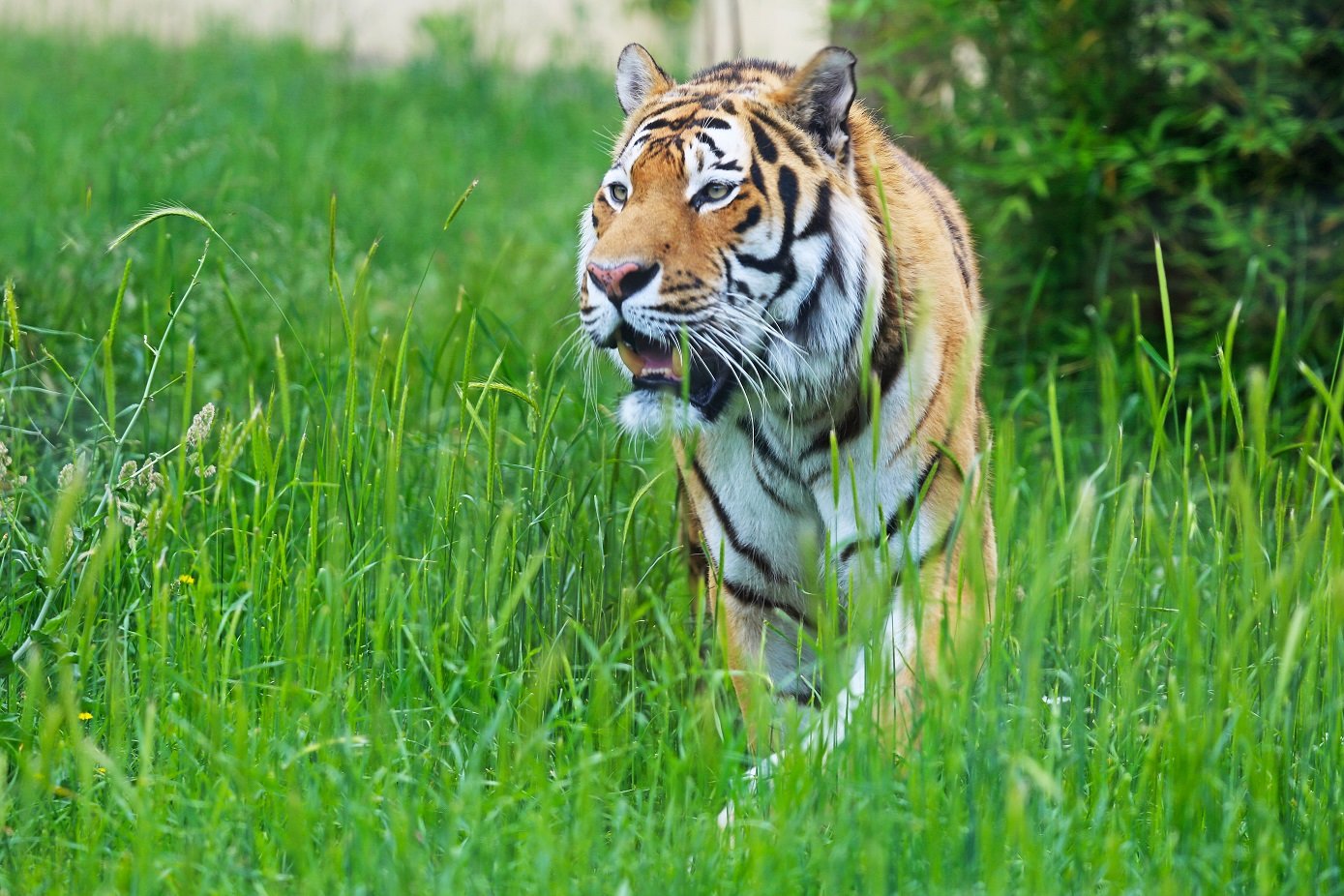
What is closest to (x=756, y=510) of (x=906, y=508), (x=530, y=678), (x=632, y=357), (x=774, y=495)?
(x=774, y=495)

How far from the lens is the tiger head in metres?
2.36

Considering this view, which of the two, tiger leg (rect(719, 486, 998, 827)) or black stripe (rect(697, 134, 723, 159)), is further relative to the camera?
black stripe (rect(697, 134, 723, 159))

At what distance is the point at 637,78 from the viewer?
2.79m

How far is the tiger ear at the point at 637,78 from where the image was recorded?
276 cm

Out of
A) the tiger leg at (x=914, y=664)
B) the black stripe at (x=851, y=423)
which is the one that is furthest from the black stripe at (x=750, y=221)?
the tiger leg at (x=914, y=664)

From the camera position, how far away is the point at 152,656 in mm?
2273

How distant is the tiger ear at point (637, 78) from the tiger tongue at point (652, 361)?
599 mm

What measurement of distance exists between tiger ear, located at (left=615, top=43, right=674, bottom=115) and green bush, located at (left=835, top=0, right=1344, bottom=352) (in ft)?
5.55

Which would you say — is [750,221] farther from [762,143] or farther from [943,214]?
[943,214]

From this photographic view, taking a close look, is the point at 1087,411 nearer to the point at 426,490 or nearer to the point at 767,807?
the point at 426,490

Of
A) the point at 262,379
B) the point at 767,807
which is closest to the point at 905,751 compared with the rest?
the point at 767,807

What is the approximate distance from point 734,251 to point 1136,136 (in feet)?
7.54

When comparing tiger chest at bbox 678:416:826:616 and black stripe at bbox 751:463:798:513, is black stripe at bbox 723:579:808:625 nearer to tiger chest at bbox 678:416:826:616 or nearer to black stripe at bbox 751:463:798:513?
tiger chest at bbox 678:416:826:616

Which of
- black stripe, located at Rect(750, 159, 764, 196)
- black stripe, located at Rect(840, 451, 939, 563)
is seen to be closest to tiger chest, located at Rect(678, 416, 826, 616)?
black stripe, located at Rect(840, 451, 939, 563)
